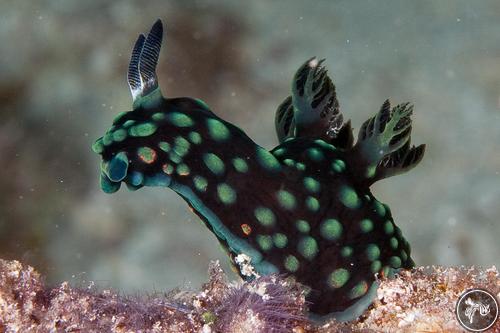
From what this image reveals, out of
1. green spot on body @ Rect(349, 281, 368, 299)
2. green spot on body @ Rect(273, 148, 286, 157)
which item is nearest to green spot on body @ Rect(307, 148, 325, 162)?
green spot on body @ Rect(273, 148, 286, 157)

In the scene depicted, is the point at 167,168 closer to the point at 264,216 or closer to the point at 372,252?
the point at 264,216

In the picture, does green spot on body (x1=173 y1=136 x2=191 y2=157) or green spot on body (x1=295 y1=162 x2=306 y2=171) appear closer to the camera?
green spot on body (x1=173 y1=136 x2=191 y2=157)

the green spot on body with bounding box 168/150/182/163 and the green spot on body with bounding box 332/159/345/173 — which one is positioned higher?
the green spot on body with bounding box 332/159/345/173

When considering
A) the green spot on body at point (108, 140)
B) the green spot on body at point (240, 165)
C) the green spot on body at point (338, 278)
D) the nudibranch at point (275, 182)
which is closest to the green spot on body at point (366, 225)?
the nudibranch at point (275, 182)

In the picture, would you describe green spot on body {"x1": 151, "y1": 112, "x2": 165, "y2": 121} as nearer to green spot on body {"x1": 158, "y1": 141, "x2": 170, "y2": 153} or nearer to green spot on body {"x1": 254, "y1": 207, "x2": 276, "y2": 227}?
green spot on body {"x1": 158, "y1": 141, "x2": 170, "y2": 153}

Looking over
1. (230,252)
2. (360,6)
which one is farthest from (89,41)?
(230,252)
